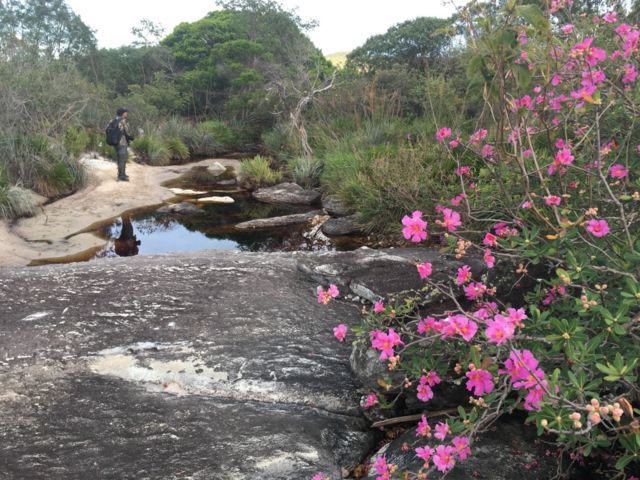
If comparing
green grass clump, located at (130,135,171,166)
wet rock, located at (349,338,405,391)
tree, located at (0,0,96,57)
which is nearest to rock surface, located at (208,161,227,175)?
green grass clump, located at (130,135,171,166)

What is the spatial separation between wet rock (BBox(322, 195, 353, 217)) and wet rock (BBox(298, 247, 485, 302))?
304cm

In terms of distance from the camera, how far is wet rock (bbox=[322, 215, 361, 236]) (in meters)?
6.24

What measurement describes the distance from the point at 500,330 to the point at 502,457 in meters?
0.76

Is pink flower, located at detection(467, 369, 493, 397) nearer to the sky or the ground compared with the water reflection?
nearer to the sky

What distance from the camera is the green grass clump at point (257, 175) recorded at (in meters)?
9.96

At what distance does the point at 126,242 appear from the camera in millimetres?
6414

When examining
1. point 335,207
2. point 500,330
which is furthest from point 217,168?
point 500,330

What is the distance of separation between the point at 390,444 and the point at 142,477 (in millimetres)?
911

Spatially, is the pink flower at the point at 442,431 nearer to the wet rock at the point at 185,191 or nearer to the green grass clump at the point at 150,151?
the wet rock at the point at 185,191

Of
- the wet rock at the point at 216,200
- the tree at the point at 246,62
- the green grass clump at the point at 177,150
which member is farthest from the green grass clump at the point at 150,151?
the wet rock at the point at 216,200

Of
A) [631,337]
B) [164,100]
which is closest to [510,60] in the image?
[631,337]

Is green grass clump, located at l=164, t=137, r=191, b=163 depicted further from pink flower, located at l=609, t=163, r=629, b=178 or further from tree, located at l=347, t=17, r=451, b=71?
pink flower, located at l=609, t=163, r=629, b=178

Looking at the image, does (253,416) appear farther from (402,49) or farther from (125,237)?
(402,49)

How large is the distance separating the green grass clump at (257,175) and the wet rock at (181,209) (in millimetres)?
2166
